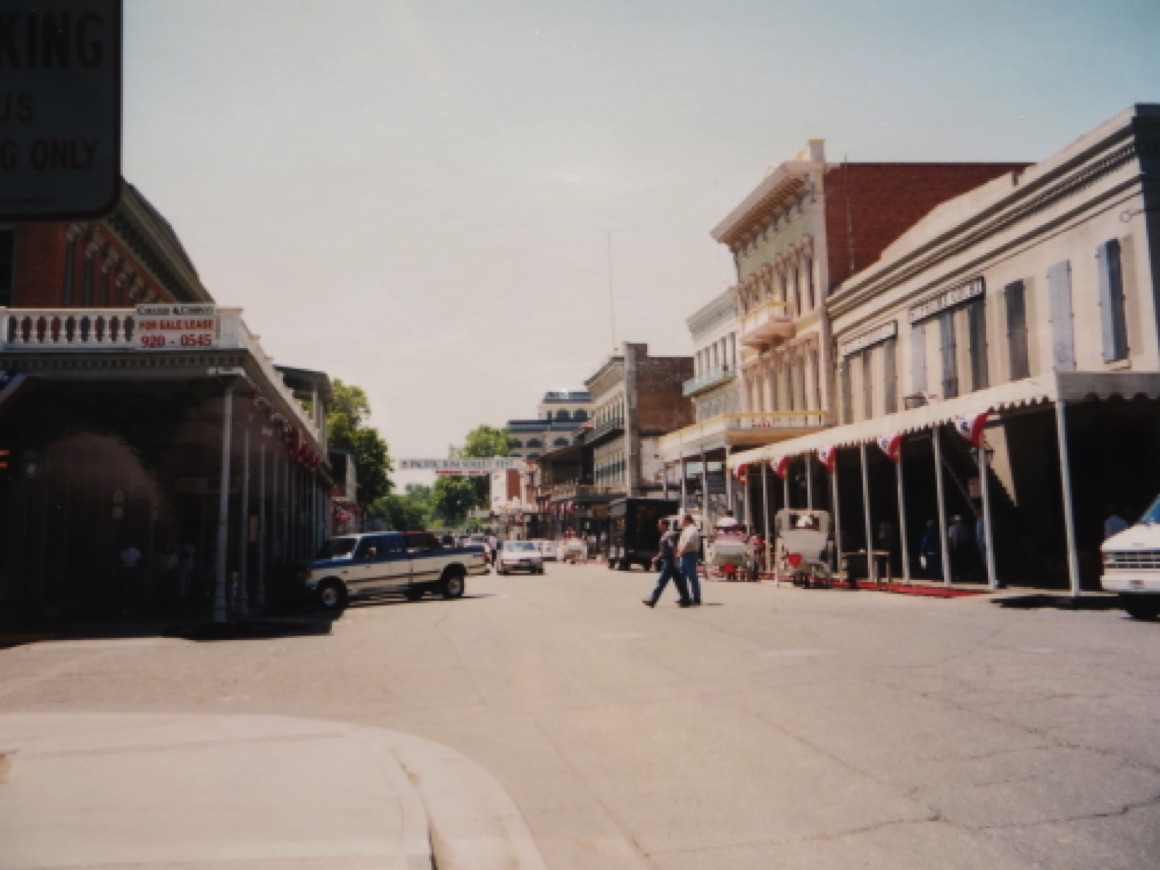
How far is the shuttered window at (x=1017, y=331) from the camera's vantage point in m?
24.0

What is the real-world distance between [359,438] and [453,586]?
55905 millimetres

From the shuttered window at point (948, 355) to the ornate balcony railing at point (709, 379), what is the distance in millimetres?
20128

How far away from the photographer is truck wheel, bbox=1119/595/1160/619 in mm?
13758

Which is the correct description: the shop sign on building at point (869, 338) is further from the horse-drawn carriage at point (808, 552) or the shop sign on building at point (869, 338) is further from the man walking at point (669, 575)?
the man walking at point (669, 575)

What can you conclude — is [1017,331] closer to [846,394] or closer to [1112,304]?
[1112,304]

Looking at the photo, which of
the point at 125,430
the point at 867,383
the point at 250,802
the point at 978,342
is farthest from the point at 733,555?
the point at 250,802

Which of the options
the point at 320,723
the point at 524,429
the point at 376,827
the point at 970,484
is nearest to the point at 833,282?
the point at 970,484

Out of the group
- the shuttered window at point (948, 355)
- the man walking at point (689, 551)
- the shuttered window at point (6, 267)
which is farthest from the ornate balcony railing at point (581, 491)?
the man walking at point (689, 551)

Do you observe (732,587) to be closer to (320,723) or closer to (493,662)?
(493,662)

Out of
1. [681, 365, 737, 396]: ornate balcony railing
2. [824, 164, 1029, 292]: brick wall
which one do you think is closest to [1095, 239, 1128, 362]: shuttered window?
[824, 164, 1029, 292]: brick wall

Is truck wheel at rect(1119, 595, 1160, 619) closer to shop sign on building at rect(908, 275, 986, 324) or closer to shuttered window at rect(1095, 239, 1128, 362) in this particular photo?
shuttered window at rect(1095, 239, 1128, 362)

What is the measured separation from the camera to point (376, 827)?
507 centimetres

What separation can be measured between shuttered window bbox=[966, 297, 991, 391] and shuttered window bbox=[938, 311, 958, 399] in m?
0.97

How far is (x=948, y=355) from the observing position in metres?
28.0
